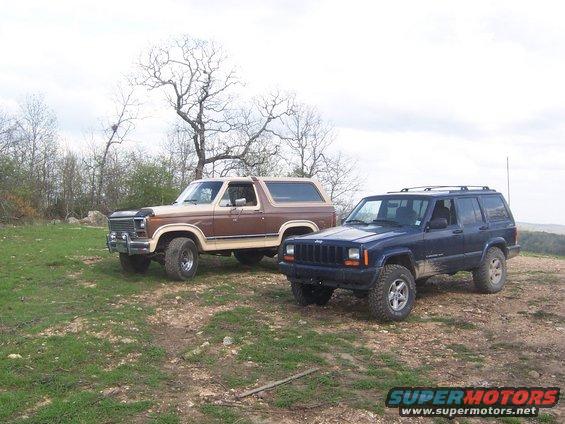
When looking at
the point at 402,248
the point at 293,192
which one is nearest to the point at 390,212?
the point at 402,248

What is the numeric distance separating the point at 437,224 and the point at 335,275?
193cm

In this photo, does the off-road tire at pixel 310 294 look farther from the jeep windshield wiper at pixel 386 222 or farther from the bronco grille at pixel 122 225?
the bronco grille at pixel 122 225

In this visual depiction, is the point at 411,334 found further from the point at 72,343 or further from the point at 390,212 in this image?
the point at 72,343

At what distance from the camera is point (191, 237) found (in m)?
10.9

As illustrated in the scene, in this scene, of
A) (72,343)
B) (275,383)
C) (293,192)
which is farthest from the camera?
(293,192)

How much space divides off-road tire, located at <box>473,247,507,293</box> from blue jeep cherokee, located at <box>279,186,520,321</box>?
2cm

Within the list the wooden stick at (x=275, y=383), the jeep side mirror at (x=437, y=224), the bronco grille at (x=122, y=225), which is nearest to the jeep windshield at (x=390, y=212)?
the jeep side mirror at (x=437, y=224)

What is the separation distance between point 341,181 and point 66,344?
37.4m

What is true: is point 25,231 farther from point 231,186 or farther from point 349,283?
point 349,283

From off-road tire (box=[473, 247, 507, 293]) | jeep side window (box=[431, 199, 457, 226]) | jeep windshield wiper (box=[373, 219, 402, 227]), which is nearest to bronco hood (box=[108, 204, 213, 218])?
jeep windshield wiper (box=[373, 219, 402, 227])

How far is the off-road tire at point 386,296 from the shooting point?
759 centimetres

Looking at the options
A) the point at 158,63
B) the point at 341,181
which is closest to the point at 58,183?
the point at 158,63

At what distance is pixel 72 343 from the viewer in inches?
261

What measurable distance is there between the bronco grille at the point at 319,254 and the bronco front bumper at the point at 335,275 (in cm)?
10
